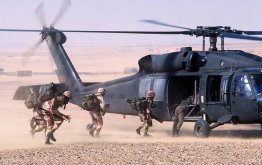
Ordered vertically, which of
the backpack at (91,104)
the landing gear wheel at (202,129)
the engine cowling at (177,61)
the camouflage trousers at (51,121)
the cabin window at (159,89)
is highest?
the engine cowling at (177,61)

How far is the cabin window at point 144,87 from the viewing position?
18.1 m

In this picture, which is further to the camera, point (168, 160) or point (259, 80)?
point (259, 80)

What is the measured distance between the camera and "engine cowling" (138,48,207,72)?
16641 millimetres

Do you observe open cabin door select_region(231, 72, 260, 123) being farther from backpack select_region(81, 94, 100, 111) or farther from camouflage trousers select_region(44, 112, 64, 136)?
camouflage trousers select_region(44, 112, 64, 136)

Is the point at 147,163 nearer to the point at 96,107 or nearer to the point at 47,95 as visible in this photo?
the point at 47,95

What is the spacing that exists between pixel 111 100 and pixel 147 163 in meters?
9.05

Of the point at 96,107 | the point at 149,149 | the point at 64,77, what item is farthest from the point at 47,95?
the point at 64,77

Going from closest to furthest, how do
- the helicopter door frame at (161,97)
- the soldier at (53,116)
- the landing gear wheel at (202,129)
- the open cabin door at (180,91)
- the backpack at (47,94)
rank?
1. the soldier at (53,116)
2. the backpack at (47,94)
3. the landing gear wheel at (202,129)
4. the open cabin door at (180,91)
5. the helicopter door frame at (161,97)

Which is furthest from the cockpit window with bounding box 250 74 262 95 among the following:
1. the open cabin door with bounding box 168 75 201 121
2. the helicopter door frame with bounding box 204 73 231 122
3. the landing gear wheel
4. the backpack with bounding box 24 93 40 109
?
the backpack with bounding box 24 93 40 109

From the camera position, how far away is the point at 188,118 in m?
16.9

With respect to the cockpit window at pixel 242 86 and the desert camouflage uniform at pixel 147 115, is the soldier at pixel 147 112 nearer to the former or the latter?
the desert camouflage uniform at pixel 147 115

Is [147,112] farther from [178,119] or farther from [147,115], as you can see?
[178,119]

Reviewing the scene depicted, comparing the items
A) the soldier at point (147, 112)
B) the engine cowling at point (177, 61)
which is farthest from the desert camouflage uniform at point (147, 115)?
the engine cowling at point (177, 61)

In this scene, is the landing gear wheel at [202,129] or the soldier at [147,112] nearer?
the landing gear wheel at [202,129]
